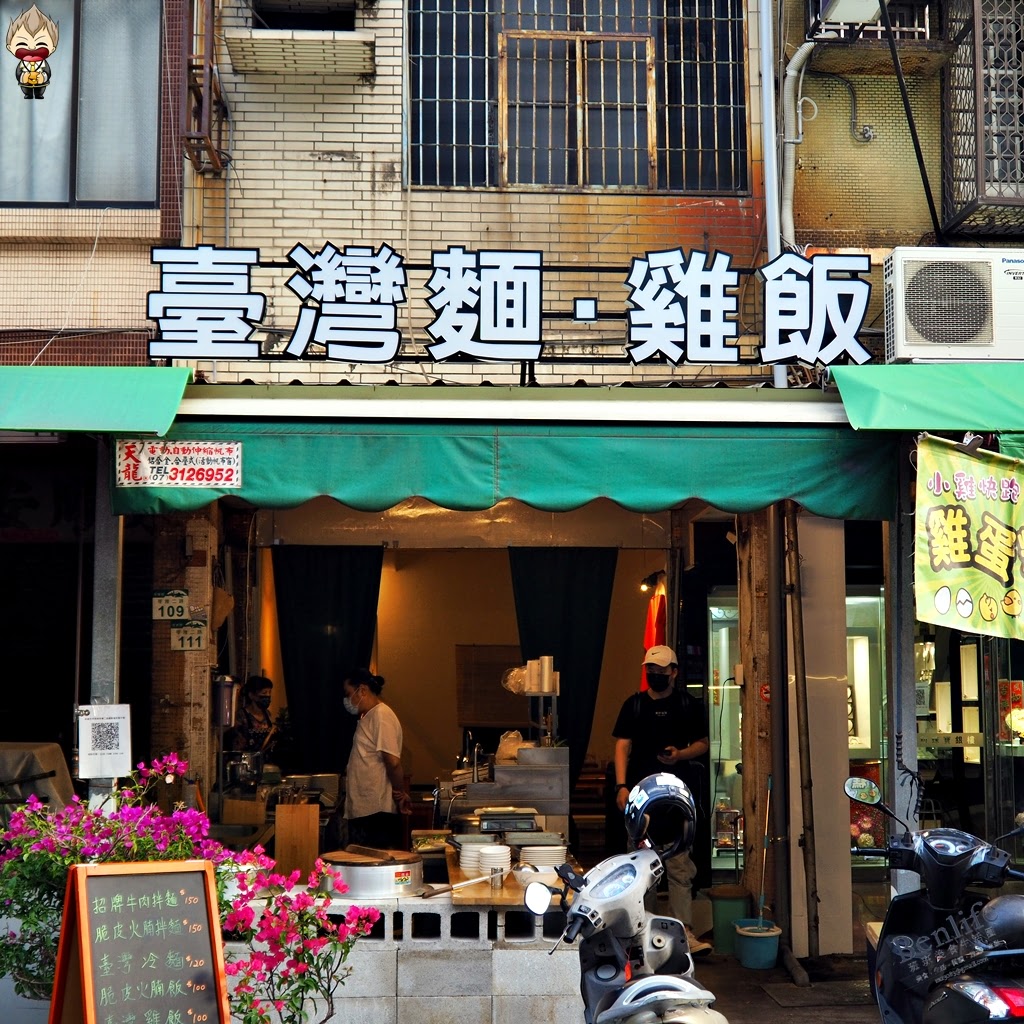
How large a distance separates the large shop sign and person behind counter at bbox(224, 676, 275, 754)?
4.59 m

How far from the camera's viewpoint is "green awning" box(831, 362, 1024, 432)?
25.2ft

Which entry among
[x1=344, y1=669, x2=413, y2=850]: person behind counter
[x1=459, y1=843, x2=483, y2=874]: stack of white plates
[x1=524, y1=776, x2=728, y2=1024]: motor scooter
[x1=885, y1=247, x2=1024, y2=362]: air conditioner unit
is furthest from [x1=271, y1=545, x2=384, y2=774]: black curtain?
[x1=524, y1=776, x2=728, y2=1024]: motor scooter

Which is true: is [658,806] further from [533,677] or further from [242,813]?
[242,813]

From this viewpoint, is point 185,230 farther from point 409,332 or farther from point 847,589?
point 847,589

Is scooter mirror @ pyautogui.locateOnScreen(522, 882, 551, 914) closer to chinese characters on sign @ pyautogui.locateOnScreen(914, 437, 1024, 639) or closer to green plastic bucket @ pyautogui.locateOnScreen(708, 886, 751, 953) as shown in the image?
chinese characters on sign @ pyautogui.locateOnScreen(914, 437, 1024, 639)

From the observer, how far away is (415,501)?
12414 mm

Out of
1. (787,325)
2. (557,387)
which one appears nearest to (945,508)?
(787,325)

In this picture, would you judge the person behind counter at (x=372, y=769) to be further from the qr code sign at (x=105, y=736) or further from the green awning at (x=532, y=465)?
the green awning at (x=532, y=465)

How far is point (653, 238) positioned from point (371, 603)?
177 inches

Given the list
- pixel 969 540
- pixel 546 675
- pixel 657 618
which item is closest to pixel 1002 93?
pixel 969 540

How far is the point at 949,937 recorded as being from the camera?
589 centimetres

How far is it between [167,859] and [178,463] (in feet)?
7.65

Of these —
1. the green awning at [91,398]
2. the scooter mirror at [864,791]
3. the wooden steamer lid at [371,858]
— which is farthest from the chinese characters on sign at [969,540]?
the green awning at [91,398]

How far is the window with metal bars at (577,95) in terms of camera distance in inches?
448
